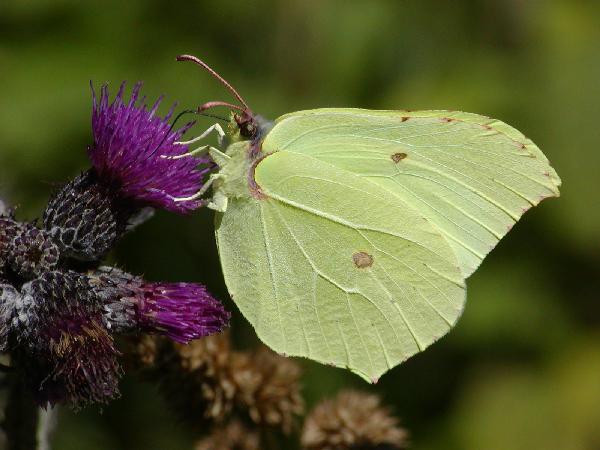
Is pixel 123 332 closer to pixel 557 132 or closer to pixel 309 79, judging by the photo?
pixel 309 79

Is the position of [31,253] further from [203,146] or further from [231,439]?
[231,439]

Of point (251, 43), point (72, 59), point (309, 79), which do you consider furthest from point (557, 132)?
point (72, 59)

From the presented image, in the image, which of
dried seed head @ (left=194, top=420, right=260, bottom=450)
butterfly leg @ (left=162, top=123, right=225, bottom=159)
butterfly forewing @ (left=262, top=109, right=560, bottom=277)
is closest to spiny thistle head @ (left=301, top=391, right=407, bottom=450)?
dried seed head @ (left=194, top=420, right=260, bottom=450)

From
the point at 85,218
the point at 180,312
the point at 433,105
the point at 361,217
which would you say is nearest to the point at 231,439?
the point at 180,312

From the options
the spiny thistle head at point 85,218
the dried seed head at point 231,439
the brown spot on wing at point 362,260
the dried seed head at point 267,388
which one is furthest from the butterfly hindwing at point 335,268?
the dried seed head at point 231,439

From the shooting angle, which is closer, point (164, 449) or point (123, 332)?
point (123, 332)

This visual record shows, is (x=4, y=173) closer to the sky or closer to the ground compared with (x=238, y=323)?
closer to the sky

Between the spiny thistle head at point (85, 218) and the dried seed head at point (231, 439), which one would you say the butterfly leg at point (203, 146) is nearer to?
the spiny thistle head at point (85, 218)
